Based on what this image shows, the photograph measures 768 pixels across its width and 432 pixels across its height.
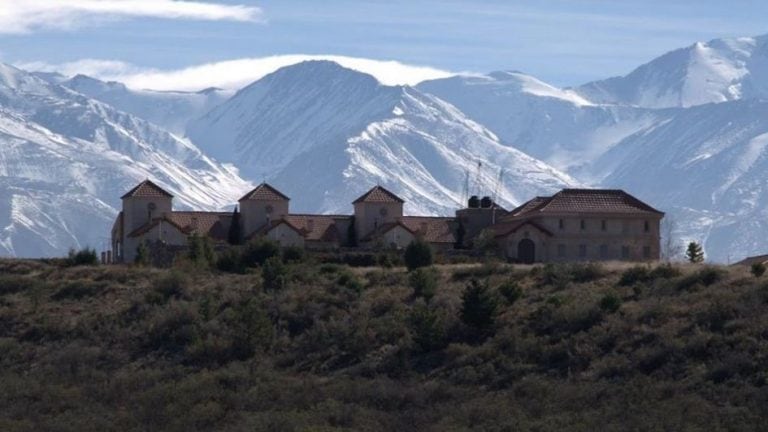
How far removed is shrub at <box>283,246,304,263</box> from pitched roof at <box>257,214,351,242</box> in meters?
8.86

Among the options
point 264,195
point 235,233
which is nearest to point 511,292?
point 235,233

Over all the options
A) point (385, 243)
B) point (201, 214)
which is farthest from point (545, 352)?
point (201, 214)

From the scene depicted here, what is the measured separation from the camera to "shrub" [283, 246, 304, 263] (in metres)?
96.8

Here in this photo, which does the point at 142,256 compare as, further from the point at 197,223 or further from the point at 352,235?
the point at 352,235

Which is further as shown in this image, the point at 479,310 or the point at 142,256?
the point at 142,256

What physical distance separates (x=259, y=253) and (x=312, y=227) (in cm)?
1259

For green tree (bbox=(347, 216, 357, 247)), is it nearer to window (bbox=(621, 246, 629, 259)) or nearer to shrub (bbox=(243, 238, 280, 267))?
shrub (bbox=(243, 238, 280, 267))

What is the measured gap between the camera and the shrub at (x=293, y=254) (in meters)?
96.8

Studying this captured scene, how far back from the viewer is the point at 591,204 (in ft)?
347

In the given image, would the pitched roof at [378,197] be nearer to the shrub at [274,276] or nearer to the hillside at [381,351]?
the hillside at [381,351]

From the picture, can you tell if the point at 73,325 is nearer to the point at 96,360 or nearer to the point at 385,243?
the point at 96,360

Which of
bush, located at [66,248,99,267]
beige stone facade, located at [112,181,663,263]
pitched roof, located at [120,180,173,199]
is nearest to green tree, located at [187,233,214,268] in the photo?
beige stone facade, located at [112,181,663,263]

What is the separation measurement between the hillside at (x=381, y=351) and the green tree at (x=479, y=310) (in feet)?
0.52

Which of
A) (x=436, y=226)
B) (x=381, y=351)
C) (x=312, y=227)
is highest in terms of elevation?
(x=436, y=226)
